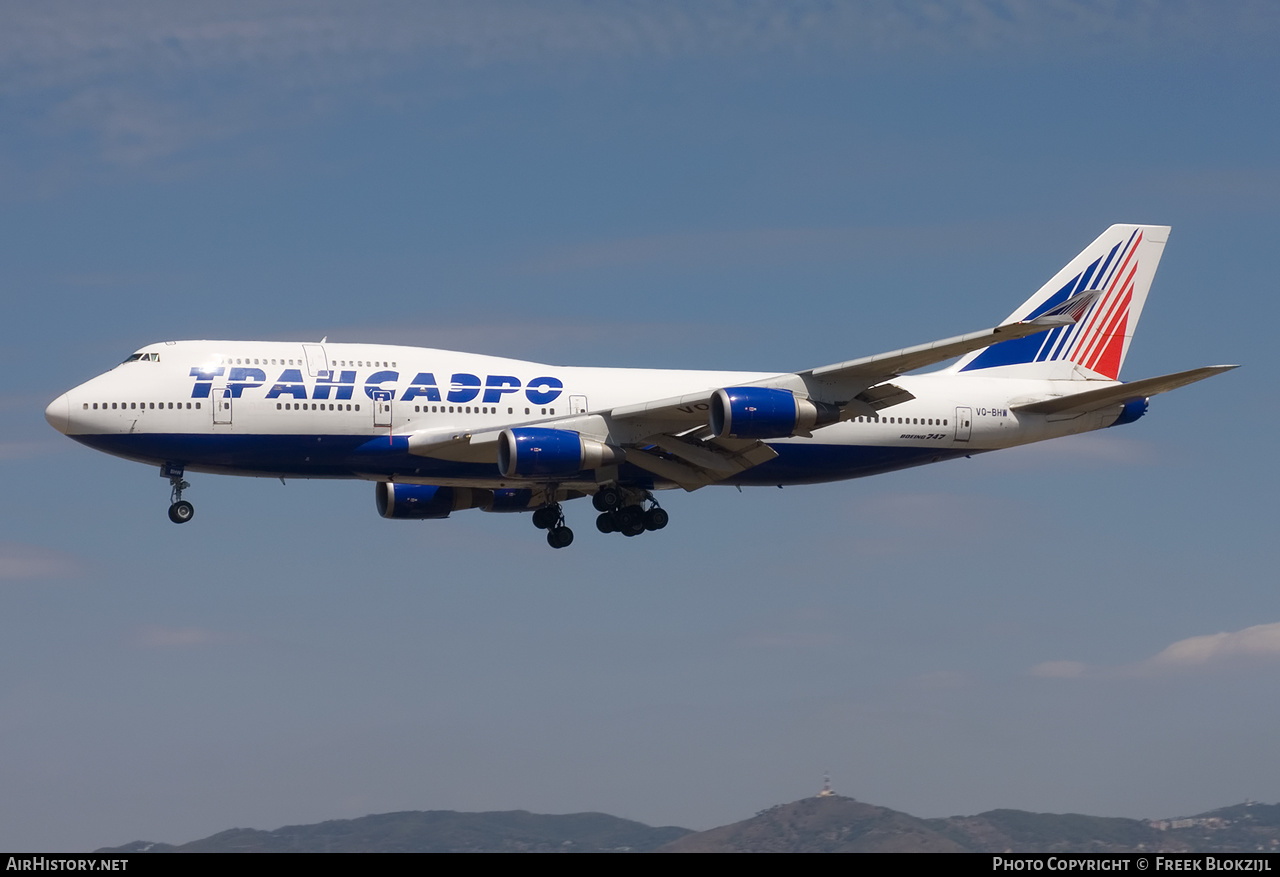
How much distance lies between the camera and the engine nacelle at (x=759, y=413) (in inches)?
1847

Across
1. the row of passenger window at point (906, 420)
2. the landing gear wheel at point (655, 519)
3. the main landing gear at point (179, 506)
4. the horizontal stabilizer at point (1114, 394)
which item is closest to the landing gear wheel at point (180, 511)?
the main landing gear at point (179, 506)

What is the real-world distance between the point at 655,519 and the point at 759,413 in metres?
8.48

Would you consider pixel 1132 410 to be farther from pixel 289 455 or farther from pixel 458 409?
pixel 289 455

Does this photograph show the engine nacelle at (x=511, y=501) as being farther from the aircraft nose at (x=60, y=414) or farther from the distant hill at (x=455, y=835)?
the distant hill at (x=455, y=835)

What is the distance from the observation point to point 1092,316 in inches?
2309

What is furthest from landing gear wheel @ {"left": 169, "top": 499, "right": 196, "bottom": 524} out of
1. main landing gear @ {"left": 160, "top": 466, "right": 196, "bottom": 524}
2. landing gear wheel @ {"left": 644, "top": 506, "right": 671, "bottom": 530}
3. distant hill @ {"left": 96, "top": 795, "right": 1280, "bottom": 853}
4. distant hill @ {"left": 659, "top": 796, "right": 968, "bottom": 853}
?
distant hill @ {"left": 659, "top": 796, "right": 968, "bottom": 853}

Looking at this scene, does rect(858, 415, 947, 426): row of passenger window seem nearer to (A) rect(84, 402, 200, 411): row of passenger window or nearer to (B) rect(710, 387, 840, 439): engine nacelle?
(B) rect(710, 387, 840, 439): engine nacelle

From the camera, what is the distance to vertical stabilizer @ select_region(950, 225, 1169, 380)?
5747 cm

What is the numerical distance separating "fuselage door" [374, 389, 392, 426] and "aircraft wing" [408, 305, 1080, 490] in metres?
0.93

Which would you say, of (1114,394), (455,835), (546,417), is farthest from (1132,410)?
(455,835)

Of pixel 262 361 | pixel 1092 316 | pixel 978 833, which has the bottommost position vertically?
pixel 978 833

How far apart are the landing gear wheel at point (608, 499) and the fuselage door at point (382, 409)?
26.4 feet
